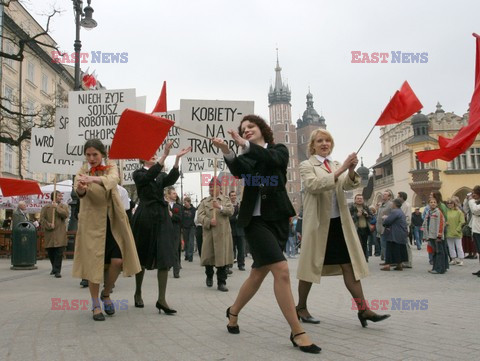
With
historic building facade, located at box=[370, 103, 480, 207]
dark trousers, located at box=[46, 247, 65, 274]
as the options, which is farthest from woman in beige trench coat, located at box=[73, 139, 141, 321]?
historic building facade, located at box=[370, 103, 480, 207]

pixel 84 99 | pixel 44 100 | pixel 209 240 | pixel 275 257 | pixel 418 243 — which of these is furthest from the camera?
pixel 44 100

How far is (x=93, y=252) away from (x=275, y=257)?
227 cm

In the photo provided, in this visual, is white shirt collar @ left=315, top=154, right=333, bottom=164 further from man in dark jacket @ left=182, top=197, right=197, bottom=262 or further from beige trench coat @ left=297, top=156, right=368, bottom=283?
man in dark jacket @ left=182, top=197, right=197, bottom=262

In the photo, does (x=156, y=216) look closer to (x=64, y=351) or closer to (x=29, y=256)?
(x=64, y=351)

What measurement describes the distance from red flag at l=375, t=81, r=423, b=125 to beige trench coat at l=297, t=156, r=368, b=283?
2.47ft

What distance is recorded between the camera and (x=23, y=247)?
42.5ft

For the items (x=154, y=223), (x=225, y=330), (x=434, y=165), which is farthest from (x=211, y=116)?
(x=434, y=165)

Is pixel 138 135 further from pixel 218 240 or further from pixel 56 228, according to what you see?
pixel 56 228

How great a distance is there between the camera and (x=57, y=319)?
5.26 m

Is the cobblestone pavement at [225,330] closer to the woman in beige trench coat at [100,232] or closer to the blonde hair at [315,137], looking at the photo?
the woman in beige trench coat at [100,232]

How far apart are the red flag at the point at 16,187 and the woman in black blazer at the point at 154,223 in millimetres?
2728

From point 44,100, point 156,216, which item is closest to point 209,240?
point 156,216

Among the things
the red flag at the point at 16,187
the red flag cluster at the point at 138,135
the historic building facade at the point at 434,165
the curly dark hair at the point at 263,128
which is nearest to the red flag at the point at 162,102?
the red flag cluster at the point at 138,135

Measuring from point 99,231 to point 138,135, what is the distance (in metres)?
1.17
